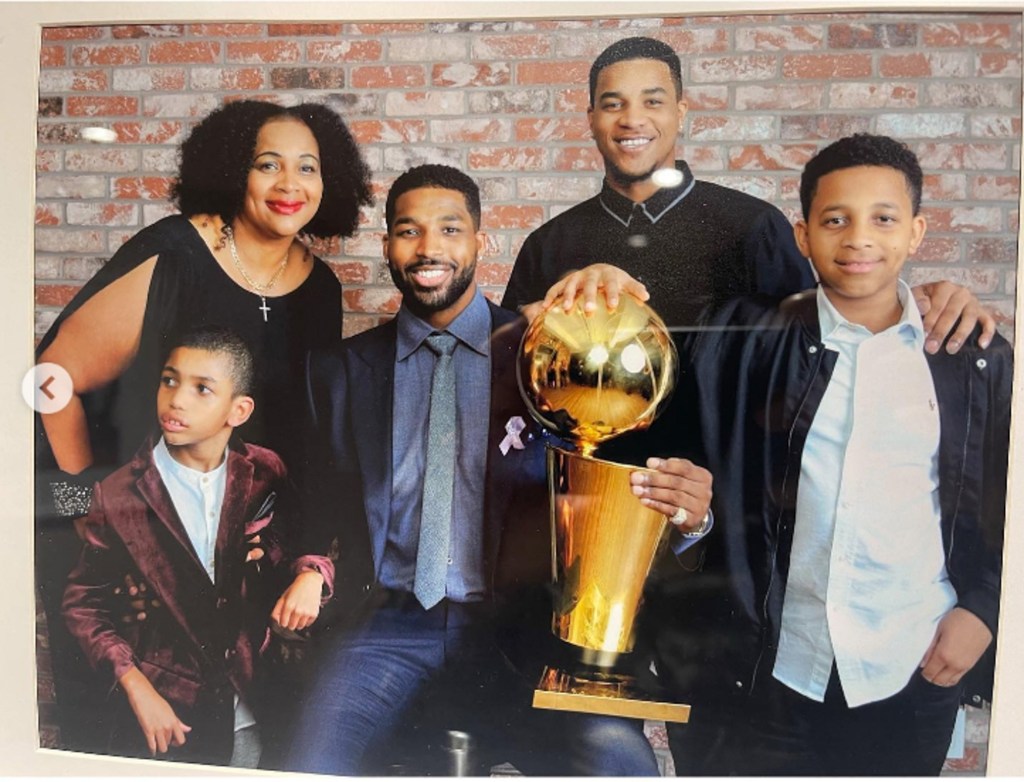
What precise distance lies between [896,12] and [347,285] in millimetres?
1623

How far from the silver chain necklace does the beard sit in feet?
1.02

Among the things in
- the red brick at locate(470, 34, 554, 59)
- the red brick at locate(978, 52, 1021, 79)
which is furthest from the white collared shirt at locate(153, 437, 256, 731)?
the red brick at locate(978, 52, 1021, 79)

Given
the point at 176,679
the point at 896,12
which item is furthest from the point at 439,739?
the point at 896,12

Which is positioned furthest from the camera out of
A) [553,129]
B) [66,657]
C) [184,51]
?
[66,657]

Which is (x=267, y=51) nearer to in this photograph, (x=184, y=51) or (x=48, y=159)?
(x=184, y=51)

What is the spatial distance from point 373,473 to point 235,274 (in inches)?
26.7

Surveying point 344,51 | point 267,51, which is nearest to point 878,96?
point 344,51

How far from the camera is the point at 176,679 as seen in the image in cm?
219

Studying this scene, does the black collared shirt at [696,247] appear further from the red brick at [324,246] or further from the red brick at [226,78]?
the red brick at [226,78]

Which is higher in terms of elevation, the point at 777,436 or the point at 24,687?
the point at 777,436

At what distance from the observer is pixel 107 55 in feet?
7.12

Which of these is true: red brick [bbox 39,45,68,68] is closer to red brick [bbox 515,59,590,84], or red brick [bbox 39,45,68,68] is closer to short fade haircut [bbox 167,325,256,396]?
short fade haircut [bbox 167,325,256,396]

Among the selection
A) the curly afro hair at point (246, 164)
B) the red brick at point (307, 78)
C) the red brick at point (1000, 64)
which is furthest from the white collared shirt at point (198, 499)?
the red brick at point (1000, 64)

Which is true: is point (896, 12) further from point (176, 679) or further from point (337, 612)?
point (176, 679)
